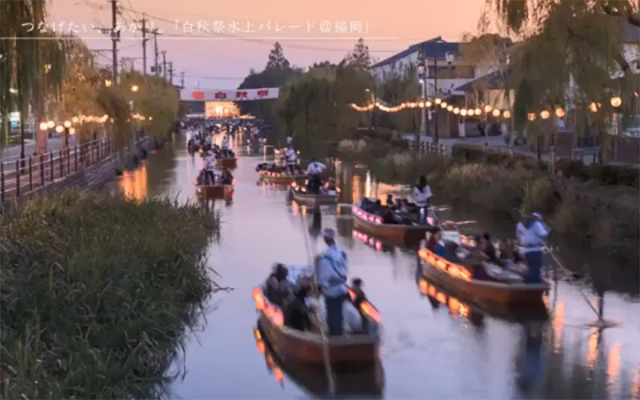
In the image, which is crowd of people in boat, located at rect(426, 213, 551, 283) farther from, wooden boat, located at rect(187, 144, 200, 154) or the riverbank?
wooden boat, located at rect(187, 144, 200, 154)

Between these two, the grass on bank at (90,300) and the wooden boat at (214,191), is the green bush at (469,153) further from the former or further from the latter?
the grass on bank at (90,300)

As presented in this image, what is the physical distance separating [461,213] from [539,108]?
5008mm

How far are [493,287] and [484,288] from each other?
23cm

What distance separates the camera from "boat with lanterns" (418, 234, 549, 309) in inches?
596

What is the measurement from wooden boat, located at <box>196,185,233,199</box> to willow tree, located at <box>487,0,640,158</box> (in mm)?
12564

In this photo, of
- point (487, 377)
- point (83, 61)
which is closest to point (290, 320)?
point (487, 377)

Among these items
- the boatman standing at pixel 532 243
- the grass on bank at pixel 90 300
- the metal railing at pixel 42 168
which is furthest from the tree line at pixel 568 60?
the metal railing at pixel 42 168

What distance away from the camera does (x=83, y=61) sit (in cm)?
3216

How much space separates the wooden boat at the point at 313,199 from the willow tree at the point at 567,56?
8.12 m

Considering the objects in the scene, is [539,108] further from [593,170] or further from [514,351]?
[514,351]

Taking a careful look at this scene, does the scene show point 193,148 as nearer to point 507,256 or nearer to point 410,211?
point 410,211

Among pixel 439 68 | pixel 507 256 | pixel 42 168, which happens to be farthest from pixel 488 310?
pixel 439 68

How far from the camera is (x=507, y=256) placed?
16234 mm

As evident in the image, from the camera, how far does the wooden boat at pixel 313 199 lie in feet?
100.0
